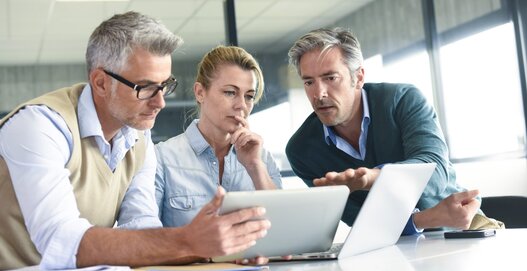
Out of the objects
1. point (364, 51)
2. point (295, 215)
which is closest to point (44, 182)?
point (295, 215)

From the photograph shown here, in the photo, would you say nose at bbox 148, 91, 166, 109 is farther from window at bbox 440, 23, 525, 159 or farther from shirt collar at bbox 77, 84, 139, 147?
window at bbox 440, 23, 525, 159

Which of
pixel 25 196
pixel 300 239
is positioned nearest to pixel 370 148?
pixel 300 239

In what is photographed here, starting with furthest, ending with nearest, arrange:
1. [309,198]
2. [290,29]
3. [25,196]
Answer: [290,29] → [25,196] → [309,198]

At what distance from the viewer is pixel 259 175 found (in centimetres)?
259

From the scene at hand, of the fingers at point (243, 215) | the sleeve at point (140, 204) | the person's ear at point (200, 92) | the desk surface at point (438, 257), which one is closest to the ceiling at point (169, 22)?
the person's ear at point (200, 92)

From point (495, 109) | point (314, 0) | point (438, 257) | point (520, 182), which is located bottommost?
point (520, 182)

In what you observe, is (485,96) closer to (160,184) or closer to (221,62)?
(221,62)

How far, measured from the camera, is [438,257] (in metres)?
1.53

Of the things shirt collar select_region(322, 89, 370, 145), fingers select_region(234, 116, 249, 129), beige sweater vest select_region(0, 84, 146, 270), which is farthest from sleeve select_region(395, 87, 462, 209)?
beige sweater vest select_region(0, 84, 146, 270)

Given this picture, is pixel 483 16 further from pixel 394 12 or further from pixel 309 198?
pixel 309 198

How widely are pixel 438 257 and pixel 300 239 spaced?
0.31 metres

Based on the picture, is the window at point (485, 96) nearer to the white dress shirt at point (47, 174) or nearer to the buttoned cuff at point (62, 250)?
the white dress shirt at point (47, 174)

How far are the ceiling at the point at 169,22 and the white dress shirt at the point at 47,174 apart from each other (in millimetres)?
3274

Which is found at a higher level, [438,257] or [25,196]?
[25,196]
